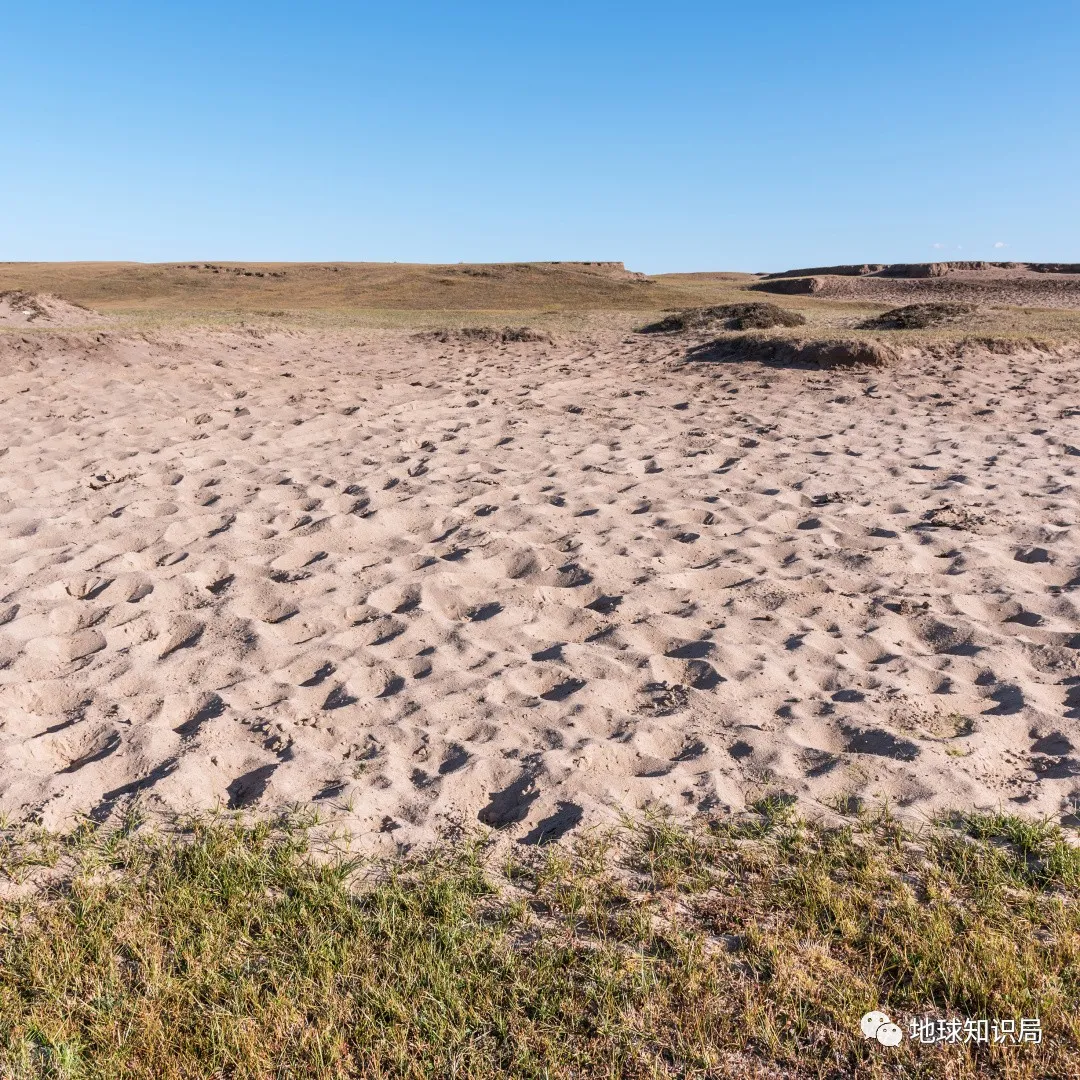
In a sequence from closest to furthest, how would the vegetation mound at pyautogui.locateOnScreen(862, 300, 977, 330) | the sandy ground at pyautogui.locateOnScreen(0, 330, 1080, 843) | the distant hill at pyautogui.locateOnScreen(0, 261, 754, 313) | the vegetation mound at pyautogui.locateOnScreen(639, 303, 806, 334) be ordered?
the sandy ground at pyautogui.locateOnScreen(0, 330, 1080, 843), the vegetation mound at pyautogui.locateOnScreen(862, 300, 977, 330), the vegetation mound at pyautogui.locateOnScreen(639, 303, 806, 334), the distant hill at pyautogui.locateOnScreen(0, 261, 754, 313)

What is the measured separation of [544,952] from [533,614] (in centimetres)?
236

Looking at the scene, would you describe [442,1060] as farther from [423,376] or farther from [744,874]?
[423,376]

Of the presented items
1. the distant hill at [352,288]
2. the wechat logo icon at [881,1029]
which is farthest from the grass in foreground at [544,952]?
the distant hill at [352,288]

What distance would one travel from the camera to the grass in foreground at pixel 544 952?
2.15 m

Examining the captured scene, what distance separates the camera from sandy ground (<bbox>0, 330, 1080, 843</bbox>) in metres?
3.34

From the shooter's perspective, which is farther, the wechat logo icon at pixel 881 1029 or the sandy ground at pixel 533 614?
the sandy ground at pixel 533 614

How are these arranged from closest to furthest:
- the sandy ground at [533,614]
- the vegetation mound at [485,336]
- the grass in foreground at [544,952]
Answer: the grass in foreground at [544,952], the sandy ground at [533,614], the vegetation mound at [485,336]

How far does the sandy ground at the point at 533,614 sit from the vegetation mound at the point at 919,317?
→ 19.5 ft

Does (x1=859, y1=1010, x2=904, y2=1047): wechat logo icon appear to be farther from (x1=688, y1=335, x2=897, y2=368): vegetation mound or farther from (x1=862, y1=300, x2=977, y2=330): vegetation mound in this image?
(x1=862, y1=300, x2=977, y2=330): vegetation mound

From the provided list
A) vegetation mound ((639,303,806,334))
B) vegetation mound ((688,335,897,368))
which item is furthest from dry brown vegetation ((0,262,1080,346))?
vegetation mound ((688,335,897,368))

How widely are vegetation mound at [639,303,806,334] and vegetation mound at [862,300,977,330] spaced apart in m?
1.36

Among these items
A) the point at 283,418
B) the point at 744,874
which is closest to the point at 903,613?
the point at 744,874

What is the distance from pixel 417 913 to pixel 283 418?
24.4ft

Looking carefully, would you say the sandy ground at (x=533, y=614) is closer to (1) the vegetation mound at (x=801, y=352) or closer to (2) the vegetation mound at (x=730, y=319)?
(1) the vegetation mound at (x=801, y=352)
